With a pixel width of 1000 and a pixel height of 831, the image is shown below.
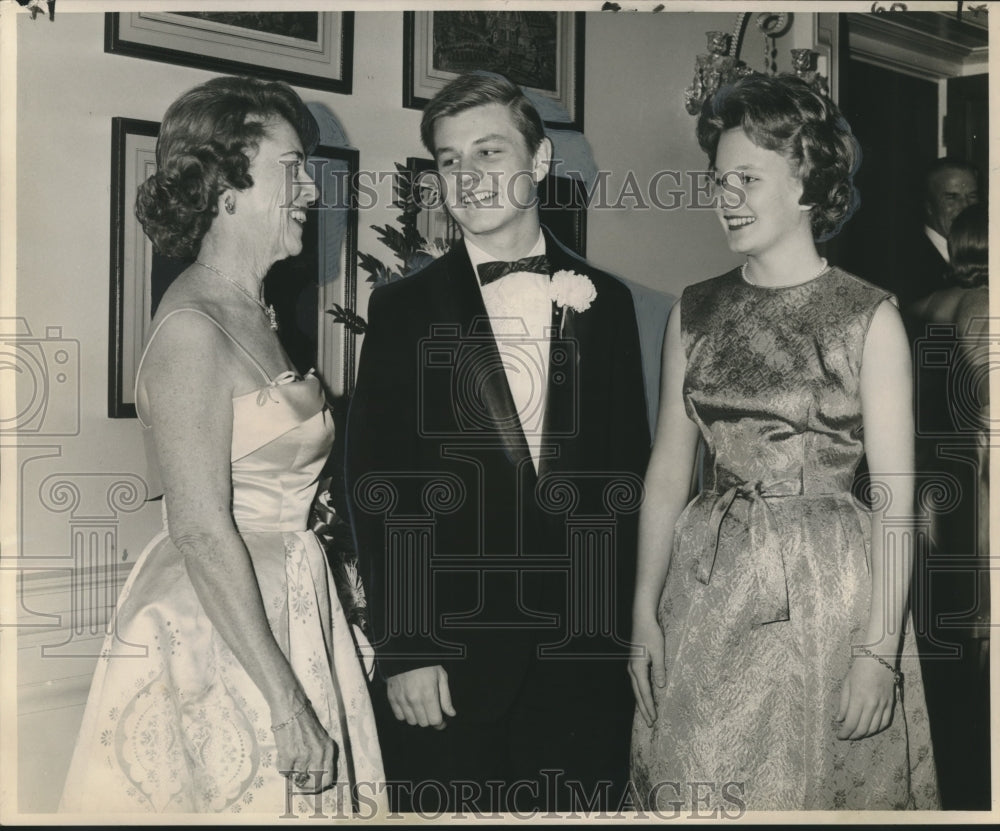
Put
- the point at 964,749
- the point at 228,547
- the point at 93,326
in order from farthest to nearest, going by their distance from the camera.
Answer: the point at 964,749
the point at 93,326
the point at 228,547

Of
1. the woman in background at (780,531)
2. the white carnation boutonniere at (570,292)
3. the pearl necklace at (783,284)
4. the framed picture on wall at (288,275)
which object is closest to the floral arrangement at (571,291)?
the white carnation boutonniere at (570,292)

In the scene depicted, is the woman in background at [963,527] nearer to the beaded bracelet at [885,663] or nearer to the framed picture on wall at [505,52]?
the beaded bracelet at [885,663]

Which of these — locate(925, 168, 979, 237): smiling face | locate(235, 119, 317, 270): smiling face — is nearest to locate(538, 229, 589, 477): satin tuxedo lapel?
locate(235, 119, 317, 270): smiling face

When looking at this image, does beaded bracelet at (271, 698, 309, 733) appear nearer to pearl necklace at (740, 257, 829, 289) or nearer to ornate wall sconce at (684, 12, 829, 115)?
pearl necklace at (740, 257, 829, 289)

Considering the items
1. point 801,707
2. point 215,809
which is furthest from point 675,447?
point 215,809

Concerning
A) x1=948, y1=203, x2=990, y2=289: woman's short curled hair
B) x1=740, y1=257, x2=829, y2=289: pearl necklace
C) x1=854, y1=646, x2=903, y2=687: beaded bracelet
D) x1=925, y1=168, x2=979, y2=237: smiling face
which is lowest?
x1=854, y1=646, x2=903, y2=687: beaded bracelet

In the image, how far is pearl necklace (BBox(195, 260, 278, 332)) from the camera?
2373mm

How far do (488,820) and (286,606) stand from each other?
0.77 metres

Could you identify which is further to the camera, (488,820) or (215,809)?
(488,820)

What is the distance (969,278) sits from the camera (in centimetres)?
271

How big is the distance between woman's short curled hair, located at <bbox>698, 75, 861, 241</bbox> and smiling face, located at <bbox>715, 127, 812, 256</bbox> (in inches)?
0.8

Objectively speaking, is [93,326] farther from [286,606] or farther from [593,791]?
[593,791]

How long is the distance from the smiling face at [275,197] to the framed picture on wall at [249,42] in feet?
0.63

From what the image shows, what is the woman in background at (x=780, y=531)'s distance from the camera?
250cm
